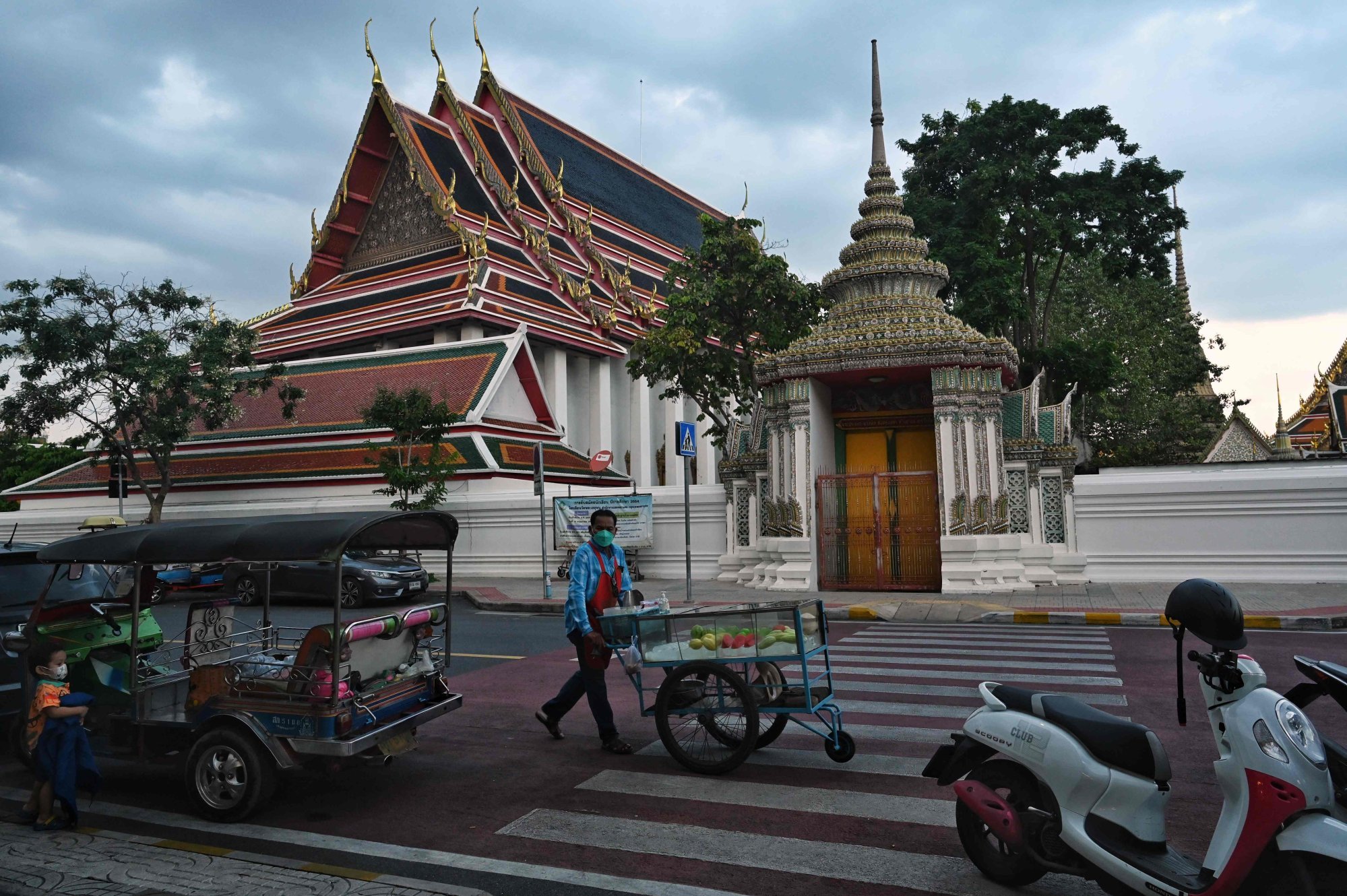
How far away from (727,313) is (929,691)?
14581 millimetres

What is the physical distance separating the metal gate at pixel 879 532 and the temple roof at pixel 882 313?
1.82m

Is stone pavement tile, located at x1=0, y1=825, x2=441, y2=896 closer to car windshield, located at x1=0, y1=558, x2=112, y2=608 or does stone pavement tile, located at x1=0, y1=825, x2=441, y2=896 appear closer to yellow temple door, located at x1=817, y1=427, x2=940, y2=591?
car windshield, located at x1=0, y1=558, x2=112, y2=608

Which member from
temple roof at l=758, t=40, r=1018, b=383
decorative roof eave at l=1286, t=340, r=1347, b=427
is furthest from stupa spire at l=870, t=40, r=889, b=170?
decorative roof eave at l=1286, t=340, r=1347, b=427

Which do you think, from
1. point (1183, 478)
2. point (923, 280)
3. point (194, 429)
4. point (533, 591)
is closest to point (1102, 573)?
point (1183, 478)

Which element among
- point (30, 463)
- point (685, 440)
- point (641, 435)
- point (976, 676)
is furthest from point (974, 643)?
point (30, 463)

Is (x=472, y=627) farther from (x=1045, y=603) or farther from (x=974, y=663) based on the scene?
(x=1045, y=603)

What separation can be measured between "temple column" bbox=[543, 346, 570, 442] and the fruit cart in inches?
911

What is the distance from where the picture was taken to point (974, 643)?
998 cm

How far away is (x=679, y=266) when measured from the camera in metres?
22.3

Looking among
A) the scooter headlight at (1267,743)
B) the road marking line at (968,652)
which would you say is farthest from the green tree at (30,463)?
the scooter headlight at (1267,743)

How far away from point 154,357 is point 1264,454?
28575 mm

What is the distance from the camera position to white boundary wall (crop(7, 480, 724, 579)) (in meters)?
17.6

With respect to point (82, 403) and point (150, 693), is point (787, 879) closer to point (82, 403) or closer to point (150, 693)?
point (150, 693)

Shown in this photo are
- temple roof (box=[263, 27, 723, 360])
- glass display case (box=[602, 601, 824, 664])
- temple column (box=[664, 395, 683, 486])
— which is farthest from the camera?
temple column (box=[664, 395, 683, 486])
